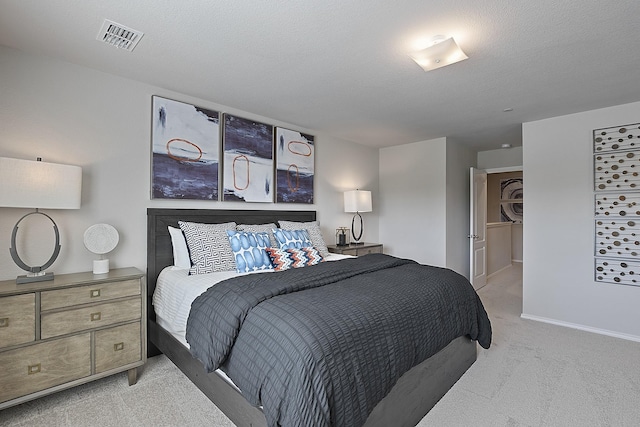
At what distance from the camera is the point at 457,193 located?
487 centimetres

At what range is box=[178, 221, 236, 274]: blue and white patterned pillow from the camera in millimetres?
2570

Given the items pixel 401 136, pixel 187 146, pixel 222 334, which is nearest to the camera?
pixel 222 334

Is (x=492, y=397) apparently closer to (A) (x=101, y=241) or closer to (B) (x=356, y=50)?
(B) (x=356, y=50)

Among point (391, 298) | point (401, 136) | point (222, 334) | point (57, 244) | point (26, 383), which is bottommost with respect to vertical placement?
point (26, 383)

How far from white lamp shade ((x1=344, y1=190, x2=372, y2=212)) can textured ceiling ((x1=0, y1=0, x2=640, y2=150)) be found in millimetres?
1296

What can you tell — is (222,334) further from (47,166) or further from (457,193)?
(457,193)

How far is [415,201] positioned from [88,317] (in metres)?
4.24

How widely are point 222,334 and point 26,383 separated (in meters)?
1.33

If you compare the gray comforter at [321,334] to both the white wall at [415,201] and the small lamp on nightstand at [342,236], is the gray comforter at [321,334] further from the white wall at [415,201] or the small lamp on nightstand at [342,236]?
the white wall at [415,201]

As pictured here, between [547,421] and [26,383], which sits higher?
[26,383]

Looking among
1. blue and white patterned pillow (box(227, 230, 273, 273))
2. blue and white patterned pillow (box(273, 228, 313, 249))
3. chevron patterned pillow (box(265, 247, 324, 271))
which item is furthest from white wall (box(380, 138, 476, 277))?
blue and white patterned pillow (box(227, 230, 273, 273))

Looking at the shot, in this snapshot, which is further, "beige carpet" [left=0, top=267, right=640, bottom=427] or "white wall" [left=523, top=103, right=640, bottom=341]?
"white wall" [left=523, top=103, right=640, bottom=341]

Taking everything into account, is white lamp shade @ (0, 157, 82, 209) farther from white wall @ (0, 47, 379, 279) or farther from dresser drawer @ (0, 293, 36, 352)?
dresser drawer @ (0, 293, 36, 352)

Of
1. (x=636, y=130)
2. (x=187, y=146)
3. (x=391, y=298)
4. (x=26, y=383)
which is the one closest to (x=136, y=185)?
(x=187, y=146)
